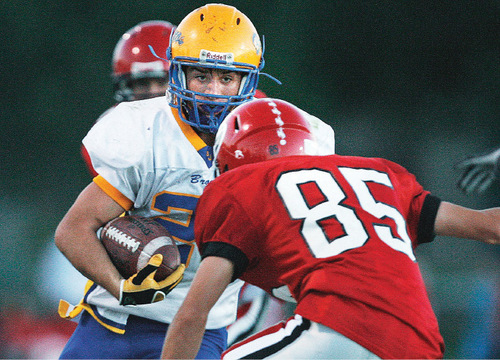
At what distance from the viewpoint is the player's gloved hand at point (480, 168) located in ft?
7.44

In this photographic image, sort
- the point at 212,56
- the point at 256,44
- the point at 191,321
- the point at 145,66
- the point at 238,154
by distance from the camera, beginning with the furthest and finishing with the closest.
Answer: the point at 145,66, the point at 256,44, the point at 212,56, the point at 238,154, the point at 191,321

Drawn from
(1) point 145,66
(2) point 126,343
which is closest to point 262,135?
(2) point 126,343

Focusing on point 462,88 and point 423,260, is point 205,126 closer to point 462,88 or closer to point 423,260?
point 423,260

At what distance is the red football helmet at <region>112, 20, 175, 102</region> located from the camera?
4441 mm

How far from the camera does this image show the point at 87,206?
2346 millimetres

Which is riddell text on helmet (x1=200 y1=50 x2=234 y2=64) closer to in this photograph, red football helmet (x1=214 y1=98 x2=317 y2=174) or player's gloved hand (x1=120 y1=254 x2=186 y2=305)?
red football helmet (x1=214 y1=98 x2=317 y2=174)

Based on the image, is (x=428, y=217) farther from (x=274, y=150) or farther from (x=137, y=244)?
(x=137, y=244)

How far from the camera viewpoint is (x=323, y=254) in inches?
67.0

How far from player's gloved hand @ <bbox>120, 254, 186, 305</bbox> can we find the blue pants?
0.24 m

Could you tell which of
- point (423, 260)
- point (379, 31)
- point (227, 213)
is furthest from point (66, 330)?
point (379, 31)

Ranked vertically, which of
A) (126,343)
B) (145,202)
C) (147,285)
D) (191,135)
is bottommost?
(126,343)

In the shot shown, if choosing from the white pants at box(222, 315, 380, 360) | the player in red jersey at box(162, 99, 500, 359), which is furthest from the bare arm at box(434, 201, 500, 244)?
the white pants at box(222, 315, 380, 360)

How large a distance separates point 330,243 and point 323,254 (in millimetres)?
33

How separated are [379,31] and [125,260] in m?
5.42
